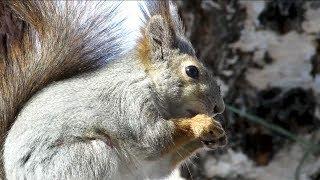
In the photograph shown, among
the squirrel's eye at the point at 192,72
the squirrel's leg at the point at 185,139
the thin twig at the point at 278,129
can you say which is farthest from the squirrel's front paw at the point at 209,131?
the thin twig at the point at 278,129

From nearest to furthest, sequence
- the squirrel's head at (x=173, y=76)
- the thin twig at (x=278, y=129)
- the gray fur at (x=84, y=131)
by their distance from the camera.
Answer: the gray fur at (x=84, y=131) → the squirrel's head at (x=173, y=76) → the thin twig at (x=278, y=129)

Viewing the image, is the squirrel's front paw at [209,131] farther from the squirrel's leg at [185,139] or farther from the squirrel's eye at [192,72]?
the squirrel's eye at [192,72]

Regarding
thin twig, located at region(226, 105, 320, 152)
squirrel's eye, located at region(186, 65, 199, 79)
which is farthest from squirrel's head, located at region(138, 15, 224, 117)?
thin twig, located at region(226, 105, 320, 152)

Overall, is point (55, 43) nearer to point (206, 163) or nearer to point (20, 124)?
point (20, 124)

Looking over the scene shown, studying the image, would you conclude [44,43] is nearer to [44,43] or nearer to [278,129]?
[44,43]

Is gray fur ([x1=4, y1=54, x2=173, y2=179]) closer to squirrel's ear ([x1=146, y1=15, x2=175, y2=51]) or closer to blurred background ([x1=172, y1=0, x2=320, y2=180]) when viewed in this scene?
squirrel's ear ([x1=146, y1=15, x2=175, y2=51])
